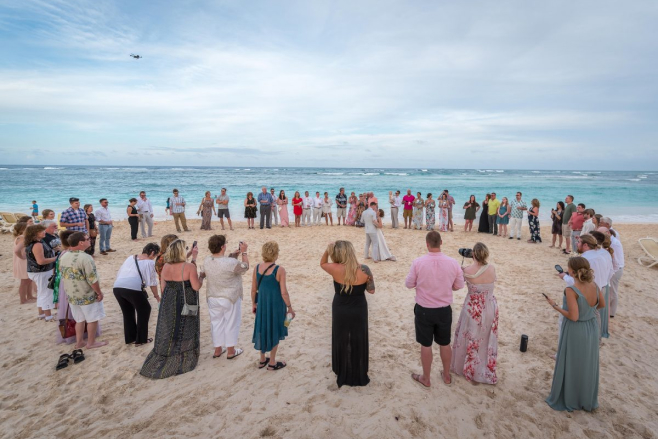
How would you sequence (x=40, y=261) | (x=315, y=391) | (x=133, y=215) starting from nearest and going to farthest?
1. (x=315, y=391)
2. (x=40, y=261)
3. (x=133, y=215)

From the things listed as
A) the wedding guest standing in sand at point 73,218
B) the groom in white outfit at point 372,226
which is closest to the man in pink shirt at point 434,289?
the groom in white outfit at point 372,226

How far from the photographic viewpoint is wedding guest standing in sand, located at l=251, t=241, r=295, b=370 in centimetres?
373

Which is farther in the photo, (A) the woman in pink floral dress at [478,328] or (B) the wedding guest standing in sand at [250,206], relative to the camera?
(B) the wedding guest standing in sand at [250,206]

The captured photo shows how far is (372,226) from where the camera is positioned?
8.95 metres

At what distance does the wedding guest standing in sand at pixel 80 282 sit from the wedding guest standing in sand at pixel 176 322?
100 centimetres

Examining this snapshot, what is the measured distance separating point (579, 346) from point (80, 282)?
5654 millimetres

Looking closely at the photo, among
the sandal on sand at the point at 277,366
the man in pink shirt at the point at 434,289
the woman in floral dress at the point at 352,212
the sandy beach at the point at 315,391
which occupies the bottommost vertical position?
the sandy beach at the point at 315,391

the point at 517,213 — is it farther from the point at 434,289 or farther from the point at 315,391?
the point at 315,391

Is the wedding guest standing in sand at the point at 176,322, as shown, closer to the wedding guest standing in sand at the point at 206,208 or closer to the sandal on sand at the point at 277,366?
the sandal on sand at the point at 277,366

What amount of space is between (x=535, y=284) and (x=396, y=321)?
12.8ft

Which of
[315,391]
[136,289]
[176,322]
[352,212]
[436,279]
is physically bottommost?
[315,391]

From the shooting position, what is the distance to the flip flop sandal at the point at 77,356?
168 inches

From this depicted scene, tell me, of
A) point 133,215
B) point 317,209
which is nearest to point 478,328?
point 133,215

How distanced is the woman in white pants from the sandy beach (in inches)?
16.3
